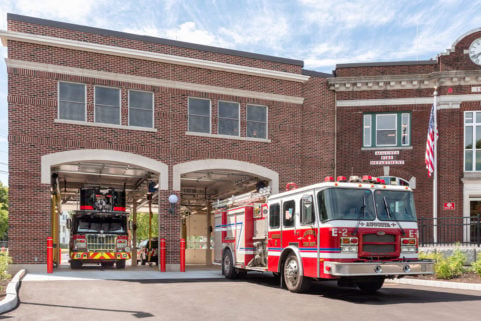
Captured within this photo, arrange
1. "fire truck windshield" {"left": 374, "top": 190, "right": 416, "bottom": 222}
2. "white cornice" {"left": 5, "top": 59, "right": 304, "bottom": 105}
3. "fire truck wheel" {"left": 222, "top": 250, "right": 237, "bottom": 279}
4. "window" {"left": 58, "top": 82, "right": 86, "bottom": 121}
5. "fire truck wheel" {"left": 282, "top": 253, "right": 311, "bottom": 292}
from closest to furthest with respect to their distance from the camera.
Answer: "fire truck windshield" {"left": 374, "top": 190, "right": 416, "bottom": 222} → "fire truck wheel" {"left": 282, "top": 253, "right": 311, "bottom": 292} → "fire truck wheel" {"left": 222, "top": 250, "right": 237, "bottom": 279} → "white cornice" {"left": 5, "top": 59, "right": 304, "bottom": 105} → "window" {"left": 58, "top": 82, "right": 86, "bottom": 121}

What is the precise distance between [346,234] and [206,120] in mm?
11000

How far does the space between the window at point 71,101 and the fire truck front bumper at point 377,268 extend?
Answer: 466 inches

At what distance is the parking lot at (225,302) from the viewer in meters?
9.09

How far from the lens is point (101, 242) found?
21.7m

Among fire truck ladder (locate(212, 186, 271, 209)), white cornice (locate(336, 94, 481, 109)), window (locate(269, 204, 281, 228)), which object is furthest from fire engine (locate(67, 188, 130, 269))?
white cornice (locate(336, 94, 481, 109))

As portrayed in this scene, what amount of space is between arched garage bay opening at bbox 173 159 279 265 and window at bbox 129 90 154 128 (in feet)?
7.20

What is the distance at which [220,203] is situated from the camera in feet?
61.4

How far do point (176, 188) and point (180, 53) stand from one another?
5552 mm

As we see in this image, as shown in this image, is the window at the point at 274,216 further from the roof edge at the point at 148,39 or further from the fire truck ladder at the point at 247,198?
the roof edge at the point at 148,39

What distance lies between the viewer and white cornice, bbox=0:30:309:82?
1786cm

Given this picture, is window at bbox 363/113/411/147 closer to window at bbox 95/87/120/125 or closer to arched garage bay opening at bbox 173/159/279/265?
arched garage bay opening at bbox 173/159/279/265

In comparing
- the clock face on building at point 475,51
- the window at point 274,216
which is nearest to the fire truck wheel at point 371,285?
the window at point 274,216

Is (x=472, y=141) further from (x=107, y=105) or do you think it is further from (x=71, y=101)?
(x=71, y=101)

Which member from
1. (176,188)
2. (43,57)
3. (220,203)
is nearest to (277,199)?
(220,203)
